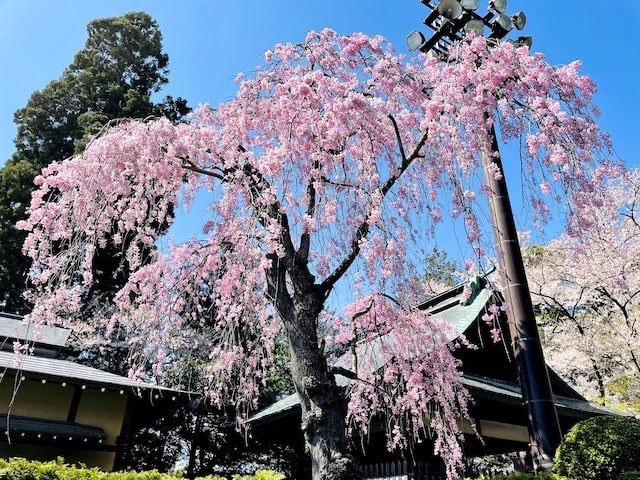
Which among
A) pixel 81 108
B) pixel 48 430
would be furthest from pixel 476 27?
pixel 81 108

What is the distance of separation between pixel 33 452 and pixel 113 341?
27.0 feet

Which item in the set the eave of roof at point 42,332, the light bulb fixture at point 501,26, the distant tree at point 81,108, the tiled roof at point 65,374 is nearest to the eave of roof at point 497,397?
the tiled roof at point 65,374

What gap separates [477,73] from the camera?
172 inches

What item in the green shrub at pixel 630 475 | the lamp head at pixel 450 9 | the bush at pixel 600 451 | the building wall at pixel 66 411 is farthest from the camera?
the building wall at pixel 66 411

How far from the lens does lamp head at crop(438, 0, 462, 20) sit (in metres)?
6.10

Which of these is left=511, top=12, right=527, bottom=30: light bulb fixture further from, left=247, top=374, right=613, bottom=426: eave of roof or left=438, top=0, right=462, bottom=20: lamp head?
left=247, top=374, right=613, bottom=426: eave of roof

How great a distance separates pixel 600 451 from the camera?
178 inches

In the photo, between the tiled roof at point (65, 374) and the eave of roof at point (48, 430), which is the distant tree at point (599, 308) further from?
the eave of roof at point (48, 430)

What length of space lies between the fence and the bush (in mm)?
2343

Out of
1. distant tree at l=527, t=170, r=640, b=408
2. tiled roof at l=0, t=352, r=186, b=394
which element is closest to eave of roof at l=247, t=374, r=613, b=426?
tiled roof at l=0, t=352, r=186, b=394

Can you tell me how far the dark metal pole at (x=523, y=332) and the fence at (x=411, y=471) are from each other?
213cm

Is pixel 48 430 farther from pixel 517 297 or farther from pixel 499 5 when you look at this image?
pixel 499 5

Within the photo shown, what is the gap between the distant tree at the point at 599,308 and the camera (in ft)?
41.8

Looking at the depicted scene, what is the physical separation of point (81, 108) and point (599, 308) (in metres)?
21.7
